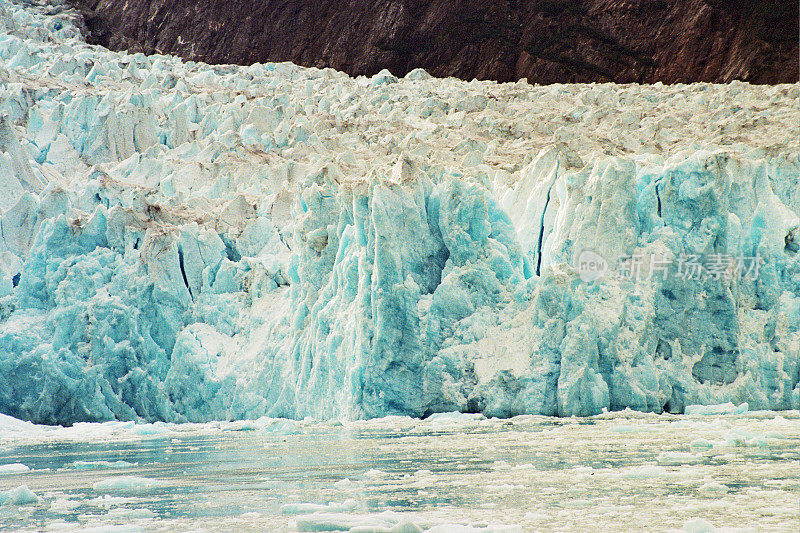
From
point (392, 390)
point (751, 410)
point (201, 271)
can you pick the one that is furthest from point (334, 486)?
point (201, 271)

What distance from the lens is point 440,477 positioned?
7.30 metres

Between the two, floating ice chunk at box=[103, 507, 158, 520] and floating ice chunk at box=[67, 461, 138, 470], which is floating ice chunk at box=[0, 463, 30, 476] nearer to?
floating ice chunk at box=[67, 461, 138, 470]

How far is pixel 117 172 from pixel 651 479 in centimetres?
1675

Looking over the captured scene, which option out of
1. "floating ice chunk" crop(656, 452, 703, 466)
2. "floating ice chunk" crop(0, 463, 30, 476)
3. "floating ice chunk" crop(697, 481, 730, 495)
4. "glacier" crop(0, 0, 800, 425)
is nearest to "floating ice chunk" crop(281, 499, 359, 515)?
"floating ice chunk" crop(697, 481, 730, 495)

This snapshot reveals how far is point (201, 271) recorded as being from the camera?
51.2ft

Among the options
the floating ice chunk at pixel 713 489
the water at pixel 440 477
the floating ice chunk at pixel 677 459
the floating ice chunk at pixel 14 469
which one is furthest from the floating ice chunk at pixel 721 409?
the floating ice chunk at pixel 14 469

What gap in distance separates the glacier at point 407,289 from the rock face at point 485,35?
20301 mm

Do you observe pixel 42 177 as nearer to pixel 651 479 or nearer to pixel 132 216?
pixel 132 216

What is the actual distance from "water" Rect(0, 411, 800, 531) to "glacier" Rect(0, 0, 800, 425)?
2.98 feet

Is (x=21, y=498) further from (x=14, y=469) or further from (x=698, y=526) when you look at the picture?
(x=698, y=526)

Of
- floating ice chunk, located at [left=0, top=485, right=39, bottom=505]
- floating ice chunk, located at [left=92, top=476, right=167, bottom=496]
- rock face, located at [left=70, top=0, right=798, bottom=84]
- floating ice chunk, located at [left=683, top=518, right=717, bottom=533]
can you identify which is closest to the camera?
floating ice chunk, located at [left=683, top=518, right=717, bottom=533]

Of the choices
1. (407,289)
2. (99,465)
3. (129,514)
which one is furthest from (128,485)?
(407,289)

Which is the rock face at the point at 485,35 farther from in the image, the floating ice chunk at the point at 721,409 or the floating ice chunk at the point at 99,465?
the floating ice chunk at the point at 99,465

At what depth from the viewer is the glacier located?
12.2 meters
